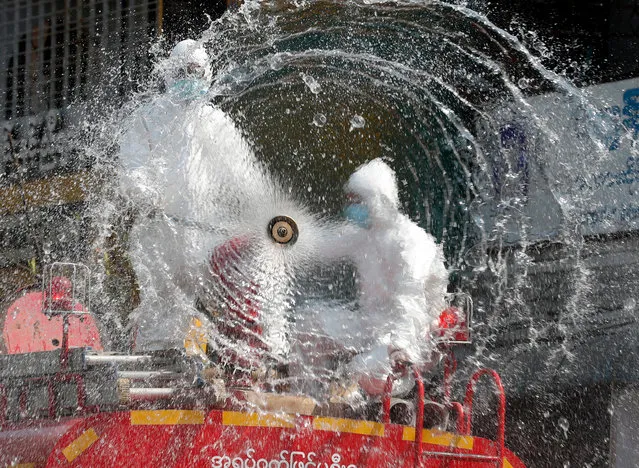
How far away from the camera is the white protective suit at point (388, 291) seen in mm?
3977

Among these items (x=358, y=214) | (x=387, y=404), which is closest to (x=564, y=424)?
(x=358, y=214)

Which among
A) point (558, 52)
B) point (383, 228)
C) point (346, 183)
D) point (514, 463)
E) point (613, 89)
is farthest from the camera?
point (558, 52)

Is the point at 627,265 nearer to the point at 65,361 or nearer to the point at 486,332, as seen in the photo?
the point at 486,332

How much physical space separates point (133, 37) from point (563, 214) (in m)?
5.73

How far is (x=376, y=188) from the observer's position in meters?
5.11

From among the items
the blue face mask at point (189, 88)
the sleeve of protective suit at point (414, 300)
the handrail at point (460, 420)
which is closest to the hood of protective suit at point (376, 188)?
the sleeve of protective suit at point (414, 300)

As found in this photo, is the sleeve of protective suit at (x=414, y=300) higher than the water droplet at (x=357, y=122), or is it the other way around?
the water droplet at (x=357, y=122)

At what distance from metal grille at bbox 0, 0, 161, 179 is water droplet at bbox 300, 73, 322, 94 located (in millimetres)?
3171

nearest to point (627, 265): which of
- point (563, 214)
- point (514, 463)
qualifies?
point (563, 214)

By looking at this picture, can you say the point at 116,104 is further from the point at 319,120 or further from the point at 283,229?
the point at 283,229

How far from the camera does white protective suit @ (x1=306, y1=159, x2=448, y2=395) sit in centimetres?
398

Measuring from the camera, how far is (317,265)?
4582 millimetres

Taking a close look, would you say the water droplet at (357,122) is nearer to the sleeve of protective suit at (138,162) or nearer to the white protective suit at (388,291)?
the white protective suit at (388,291)

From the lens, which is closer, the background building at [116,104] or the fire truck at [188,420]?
the fire truck at [188,420]
